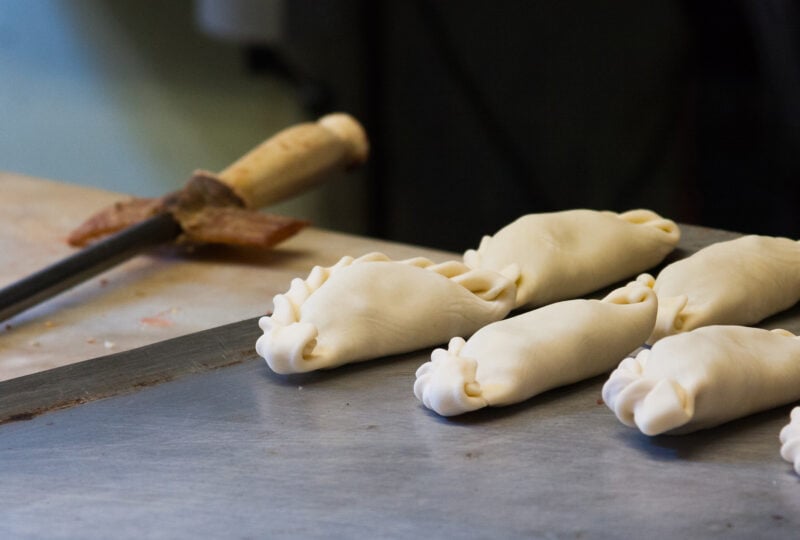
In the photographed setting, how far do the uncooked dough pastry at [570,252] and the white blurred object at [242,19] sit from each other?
221 cm

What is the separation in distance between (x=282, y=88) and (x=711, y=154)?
5.04 ft

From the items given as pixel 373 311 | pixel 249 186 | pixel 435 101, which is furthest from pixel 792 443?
pixel 435 101

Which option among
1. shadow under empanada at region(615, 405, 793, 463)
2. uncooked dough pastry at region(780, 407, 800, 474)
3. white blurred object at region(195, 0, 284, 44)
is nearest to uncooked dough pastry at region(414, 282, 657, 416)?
shadow under empanada at region(615, 405, 793, 463)

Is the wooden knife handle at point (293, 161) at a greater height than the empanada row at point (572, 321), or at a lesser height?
lesser

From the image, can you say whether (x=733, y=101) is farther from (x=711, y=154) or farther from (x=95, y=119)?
(x=95, y=119)

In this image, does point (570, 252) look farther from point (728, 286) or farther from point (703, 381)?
point (703, 381)

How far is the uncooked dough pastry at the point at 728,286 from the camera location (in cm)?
132

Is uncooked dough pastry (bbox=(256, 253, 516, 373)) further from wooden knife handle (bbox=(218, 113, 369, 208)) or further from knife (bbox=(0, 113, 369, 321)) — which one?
wooden knife handle (bbox=(218, 113, 369, 208))

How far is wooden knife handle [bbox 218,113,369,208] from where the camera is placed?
2.11 metres

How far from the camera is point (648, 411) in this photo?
1003mm

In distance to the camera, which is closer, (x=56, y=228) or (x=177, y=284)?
(x=177, y=284)

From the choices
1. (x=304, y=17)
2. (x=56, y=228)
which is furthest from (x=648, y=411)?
(x=304, y=17)

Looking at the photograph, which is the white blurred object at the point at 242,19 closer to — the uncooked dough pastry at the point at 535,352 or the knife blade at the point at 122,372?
the knife blade at the point at 122,372

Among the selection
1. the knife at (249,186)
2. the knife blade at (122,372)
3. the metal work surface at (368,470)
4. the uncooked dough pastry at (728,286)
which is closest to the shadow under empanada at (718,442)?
the metal work surface at (368,470)
